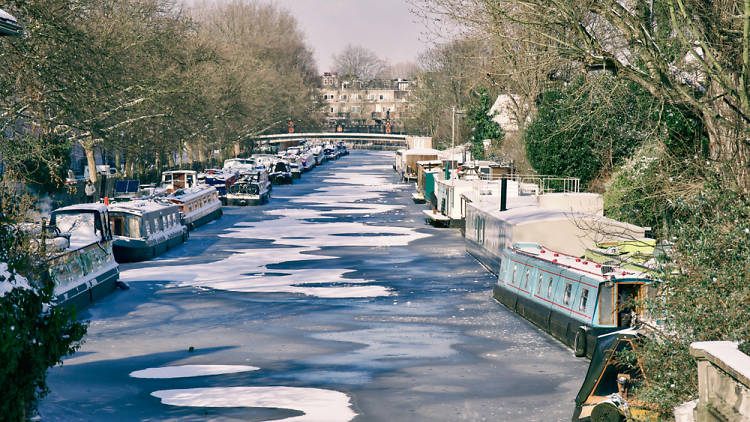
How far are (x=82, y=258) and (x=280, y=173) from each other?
6143cm

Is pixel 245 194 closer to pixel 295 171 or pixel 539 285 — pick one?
pixel 295 171

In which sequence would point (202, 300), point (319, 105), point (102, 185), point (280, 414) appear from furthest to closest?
point (319, 105) → point (102, 185) → point (202, 300) → point (280, 414)

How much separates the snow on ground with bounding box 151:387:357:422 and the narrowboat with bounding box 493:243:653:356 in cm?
596

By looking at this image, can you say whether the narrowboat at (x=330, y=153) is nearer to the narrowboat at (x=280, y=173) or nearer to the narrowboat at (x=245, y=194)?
the narrowboat at (x=280, y=173)

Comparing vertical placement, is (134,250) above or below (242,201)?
below

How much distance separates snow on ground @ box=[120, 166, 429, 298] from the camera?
31094 millimetres

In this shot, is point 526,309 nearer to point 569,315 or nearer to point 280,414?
point 569,315

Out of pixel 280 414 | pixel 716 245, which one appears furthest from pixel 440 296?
pixel 716 245

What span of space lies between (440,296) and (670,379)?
17.7 metres

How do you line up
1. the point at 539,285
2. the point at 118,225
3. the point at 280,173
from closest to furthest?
the point at 539,285, the point at 118,225, the point at 280,173

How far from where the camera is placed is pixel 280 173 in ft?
291

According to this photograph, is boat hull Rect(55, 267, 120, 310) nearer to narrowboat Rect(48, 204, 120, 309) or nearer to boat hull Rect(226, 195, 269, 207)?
narrowboat Rect(48, 204, 120, 309)

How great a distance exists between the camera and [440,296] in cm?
2933

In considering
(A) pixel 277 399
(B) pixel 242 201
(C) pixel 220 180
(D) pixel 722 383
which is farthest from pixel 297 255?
(C) pixel 220 180
